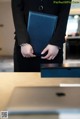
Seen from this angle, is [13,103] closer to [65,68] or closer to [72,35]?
[65,68]

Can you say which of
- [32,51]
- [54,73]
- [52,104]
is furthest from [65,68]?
[52,104]

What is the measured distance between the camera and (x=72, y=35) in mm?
1362

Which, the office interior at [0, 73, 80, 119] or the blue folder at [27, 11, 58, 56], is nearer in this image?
the office interior at [0, 73, 80, 119]

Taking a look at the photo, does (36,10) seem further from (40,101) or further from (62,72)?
(40,101)

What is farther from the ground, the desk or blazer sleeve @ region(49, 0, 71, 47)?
blazer sleeve @ region(49, 0, 71, 47)

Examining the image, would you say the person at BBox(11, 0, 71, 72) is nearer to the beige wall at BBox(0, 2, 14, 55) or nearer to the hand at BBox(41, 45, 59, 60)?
the hand at BBox(41, 45, 59, 60)

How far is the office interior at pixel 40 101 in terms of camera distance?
0.44 metres

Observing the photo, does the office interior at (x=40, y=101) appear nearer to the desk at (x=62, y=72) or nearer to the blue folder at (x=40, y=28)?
the desk at (x=62, y=72)

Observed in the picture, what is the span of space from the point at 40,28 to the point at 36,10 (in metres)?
0.07

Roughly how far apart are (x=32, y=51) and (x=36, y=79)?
22 cm

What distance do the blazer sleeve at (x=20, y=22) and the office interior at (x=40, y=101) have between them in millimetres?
271

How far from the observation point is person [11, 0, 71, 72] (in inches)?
35.8

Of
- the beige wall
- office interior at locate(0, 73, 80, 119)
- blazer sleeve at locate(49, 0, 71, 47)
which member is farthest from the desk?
the beige wall

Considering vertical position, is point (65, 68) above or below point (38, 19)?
below
